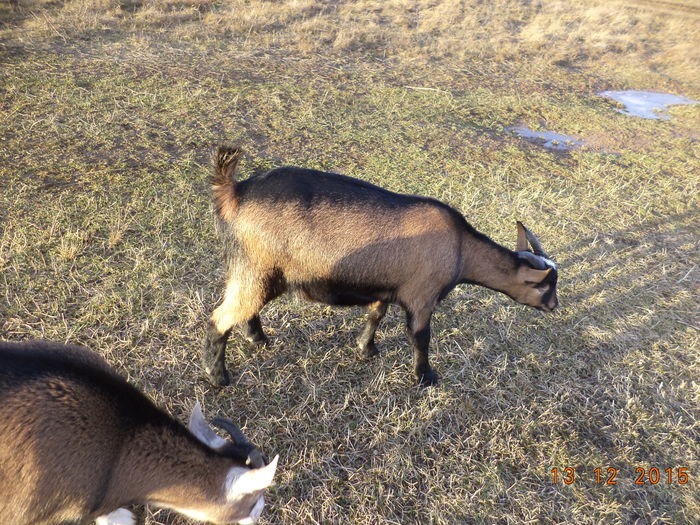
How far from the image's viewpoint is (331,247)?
10.7 ft

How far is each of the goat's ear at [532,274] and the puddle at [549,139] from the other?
5639 mm

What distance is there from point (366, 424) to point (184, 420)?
135 cm

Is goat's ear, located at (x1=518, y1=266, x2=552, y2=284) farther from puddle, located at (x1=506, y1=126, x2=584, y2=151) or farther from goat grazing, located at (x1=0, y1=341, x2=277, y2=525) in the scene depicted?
puddle, located at (x1=506, y1=126, x2=584, y2=151)

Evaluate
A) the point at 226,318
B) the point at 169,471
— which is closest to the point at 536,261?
the point at 226,318

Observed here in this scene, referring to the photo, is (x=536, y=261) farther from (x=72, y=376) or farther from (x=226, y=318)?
(x=72, y=376)

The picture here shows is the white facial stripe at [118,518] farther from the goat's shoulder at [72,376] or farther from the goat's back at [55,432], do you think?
the goat's shoulder at [72,376]

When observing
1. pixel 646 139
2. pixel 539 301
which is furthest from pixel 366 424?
pixel 646 139

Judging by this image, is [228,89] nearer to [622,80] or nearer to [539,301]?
[539,301]

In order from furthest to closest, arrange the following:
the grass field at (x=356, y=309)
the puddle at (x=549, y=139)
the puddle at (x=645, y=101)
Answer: the puddle at (x=645, y=101) → the puddle at (x=549, y=139) → the grass field at (x=356, y=309)

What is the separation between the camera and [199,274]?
179 inches

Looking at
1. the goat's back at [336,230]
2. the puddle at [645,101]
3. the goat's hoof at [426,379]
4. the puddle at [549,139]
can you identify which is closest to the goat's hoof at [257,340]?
the goat's back at [336,230]

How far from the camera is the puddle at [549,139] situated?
865 cm

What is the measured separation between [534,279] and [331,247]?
1.79 m
